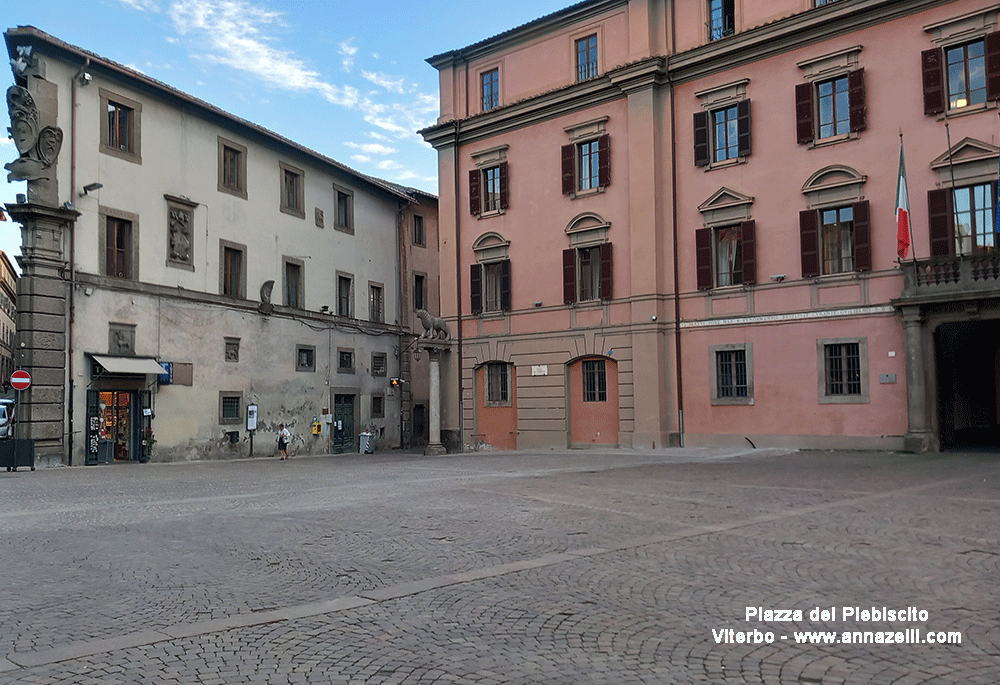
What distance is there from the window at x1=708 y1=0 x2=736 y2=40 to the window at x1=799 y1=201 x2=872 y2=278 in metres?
6.46

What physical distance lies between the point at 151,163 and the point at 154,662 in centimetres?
2534

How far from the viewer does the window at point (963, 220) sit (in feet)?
70.8

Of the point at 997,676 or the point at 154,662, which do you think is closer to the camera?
the point at 997,676

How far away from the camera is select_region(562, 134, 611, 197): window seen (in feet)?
95.8

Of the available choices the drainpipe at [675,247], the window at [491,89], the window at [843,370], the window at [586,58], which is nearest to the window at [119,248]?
the window at [491,89]

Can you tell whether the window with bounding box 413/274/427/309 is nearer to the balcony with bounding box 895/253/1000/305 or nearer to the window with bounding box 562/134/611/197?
the window with bounding box 562/134/611/197

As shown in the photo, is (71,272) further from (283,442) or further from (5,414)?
(5,414)

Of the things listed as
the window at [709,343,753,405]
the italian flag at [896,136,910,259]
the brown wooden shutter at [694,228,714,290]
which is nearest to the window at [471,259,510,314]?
the brown wooden shutter at [694,228,714,290]

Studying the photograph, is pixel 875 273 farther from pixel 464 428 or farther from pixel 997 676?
pixel 997 676

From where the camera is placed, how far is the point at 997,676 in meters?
4.77

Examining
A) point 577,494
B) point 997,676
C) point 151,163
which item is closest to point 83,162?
point 151,163

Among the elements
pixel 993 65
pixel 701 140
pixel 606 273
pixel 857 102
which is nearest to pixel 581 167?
pixel 606 273

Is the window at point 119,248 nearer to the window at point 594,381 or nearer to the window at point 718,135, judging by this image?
the window at point 594,381

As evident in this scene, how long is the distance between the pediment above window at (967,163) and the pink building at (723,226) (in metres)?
0.05
